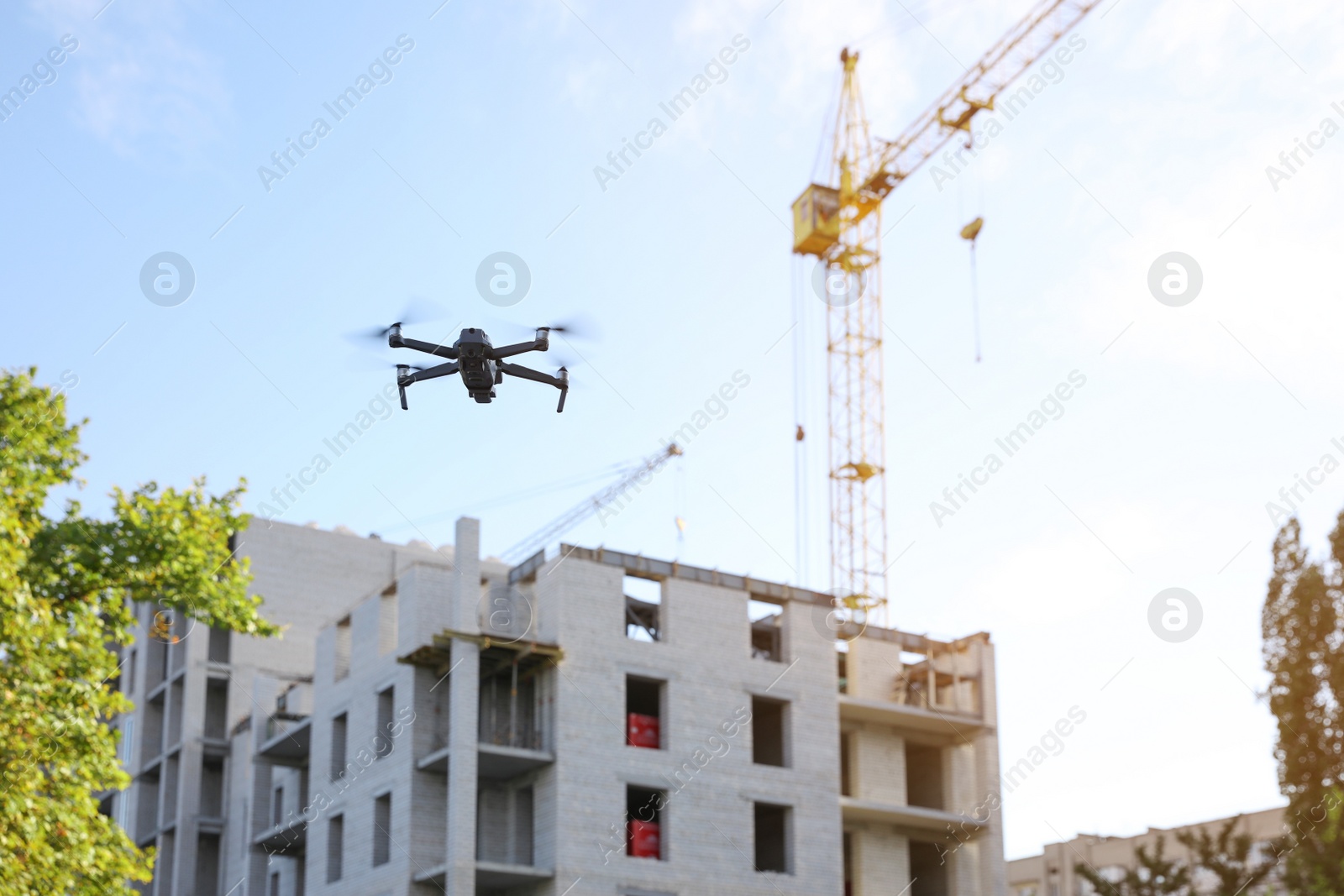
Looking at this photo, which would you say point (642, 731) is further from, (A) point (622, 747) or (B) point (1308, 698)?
(B) point (1308, 698)

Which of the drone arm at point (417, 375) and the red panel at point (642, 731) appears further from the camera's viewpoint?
the red panel at point (642, 731)

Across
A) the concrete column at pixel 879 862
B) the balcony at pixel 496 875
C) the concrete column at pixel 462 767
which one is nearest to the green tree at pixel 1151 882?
the concrete column at pixel 879 862

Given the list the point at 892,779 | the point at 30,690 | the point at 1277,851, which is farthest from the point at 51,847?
the point at 1277,851

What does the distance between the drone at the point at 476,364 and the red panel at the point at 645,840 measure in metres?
29.1

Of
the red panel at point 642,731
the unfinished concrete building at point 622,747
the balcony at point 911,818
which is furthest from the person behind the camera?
the balcony at point 911,818

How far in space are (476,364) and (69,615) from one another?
44.5 feet

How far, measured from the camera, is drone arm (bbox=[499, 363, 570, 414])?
20141mm

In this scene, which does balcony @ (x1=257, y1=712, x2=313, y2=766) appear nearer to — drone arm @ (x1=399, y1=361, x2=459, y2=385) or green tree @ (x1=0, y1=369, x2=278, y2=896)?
green tree @ (x1=0, y1=369, x2=278, y2=896)

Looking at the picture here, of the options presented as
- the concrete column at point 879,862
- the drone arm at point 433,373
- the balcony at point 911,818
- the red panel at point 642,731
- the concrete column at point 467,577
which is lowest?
the concrete column at point 879,862

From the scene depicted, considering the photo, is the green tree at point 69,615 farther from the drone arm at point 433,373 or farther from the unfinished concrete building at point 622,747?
the unfinished concrete building at point 622,747

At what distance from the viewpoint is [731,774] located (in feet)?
161

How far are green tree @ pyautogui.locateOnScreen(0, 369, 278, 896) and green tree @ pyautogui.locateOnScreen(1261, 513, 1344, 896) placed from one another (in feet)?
118

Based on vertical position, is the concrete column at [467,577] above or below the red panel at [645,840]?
above

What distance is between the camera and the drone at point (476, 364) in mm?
19516
